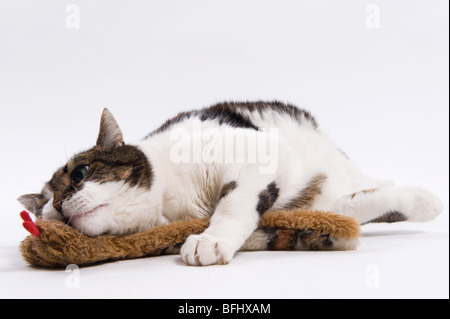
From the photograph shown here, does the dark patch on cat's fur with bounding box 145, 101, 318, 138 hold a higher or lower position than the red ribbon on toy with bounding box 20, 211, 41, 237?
higher

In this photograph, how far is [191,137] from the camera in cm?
217

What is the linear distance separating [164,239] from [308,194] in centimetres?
80

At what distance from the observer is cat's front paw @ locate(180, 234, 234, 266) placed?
165cm

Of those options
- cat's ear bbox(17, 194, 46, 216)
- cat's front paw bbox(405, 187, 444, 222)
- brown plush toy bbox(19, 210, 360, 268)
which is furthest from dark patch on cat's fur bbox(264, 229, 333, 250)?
cat's ear bbox(17, 194, 46, 216)

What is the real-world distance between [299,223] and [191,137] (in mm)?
616

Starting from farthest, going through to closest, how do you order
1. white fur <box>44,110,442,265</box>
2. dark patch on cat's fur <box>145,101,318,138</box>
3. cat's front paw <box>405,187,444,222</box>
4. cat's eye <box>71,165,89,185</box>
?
dark patch on cat's fur <box>145,101,318,138</box>
cat's front paw <box>405,187,444,222</box>
cat's eye <box>71,165,89,185</box>
white fur <box>44,110,442,265</box>

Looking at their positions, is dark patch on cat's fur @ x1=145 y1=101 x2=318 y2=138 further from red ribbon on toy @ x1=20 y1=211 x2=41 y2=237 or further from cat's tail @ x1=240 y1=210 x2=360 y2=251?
red ribbon on toy @ x1=20 y1=211 x2=41 y2=237

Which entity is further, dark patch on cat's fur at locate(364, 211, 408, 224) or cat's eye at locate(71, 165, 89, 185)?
dark patch on cat's fur at locate(364, 211, 408, 224)

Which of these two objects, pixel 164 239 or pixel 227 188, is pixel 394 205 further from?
pixel 164 239

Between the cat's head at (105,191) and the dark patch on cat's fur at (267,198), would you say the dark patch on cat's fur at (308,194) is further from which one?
the cat's head at (105,191)

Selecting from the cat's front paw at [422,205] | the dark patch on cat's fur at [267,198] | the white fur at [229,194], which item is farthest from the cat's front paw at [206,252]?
the cat's front paw at [422,205]

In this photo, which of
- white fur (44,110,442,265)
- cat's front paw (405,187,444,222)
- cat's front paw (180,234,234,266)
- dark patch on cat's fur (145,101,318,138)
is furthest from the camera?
dark patch on cat's fur (145,101,318,138)

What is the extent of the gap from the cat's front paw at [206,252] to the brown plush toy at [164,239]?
20 centimetres
